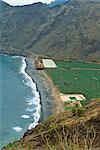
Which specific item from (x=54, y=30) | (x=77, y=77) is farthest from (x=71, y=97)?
(x=54, y=30)

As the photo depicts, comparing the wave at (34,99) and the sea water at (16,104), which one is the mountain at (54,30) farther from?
the wave at (34,99)

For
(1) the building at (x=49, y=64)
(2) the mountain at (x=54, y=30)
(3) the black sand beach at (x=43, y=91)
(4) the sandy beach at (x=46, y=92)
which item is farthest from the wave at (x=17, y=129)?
(2) the mountain at (x=54, y=30)

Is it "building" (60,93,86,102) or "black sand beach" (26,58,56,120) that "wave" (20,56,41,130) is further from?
"building" (60,93,86,102)

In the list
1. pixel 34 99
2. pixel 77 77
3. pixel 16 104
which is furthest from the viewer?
pixel 77 77

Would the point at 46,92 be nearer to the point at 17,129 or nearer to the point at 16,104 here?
the point at 16,104

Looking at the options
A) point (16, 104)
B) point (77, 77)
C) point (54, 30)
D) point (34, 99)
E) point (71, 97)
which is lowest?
point (16, 104)

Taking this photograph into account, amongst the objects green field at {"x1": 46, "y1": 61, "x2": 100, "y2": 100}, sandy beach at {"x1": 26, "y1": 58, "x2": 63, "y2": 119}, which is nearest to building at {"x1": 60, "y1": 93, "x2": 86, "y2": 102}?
sandy beach at {"x1": 26, "y1": 58, "x2": 63, "y2": 119}

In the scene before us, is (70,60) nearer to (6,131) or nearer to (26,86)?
(26,86)
